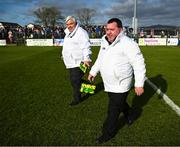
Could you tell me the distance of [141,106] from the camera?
7.99 meters

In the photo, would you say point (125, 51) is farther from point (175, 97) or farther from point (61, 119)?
point (175, 97)

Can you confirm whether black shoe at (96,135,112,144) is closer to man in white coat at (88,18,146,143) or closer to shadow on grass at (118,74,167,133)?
man in white coat at (88,18,146,143)

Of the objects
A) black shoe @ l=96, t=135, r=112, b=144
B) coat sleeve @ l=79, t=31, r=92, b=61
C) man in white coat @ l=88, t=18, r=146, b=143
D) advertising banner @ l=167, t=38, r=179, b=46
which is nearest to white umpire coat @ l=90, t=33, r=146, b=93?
man in white coat @ l=88, t=18, r=146, b=143

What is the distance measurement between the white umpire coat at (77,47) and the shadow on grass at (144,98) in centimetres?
164

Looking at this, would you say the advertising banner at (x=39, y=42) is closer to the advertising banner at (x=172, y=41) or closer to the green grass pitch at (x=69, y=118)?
the advertising banner at (x=172, y=41)

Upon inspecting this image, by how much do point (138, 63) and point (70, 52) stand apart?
279cm

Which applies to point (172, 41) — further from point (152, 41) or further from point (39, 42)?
point (39, 42)

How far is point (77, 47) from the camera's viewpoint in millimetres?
7691

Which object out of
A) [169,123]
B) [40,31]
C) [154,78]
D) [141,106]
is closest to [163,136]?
[169,123]

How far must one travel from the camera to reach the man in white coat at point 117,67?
5258 mm

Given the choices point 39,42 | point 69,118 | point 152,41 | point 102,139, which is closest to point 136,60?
point 102,139

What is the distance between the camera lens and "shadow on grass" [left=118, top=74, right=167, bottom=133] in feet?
23.2

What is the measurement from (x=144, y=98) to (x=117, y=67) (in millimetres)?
3722

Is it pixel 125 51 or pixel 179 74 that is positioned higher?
pixel 125 51
